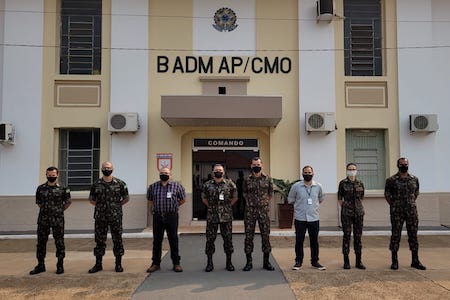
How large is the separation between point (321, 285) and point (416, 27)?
10.1 metres

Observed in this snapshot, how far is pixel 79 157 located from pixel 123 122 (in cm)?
194

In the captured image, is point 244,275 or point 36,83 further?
point 36,83

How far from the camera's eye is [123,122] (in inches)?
497

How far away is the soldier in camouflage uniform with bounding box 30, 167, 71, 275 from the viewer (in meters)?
7.56

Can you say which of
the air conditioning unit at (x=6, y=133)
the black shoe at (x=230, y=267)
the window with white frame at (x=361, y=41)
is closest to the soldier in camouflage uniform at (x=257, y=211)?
the black shoe at (x=230, y=267)

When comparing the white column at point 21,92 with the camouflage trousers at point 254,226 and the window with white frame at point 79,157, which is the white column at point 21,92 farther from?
the camouflage trousers at point 254,226

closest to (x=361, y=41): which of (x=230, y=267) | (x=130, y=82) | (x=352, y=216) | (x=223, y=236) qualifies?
(x=130, y=82)

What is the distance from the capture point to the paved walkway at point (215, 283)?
6.21m

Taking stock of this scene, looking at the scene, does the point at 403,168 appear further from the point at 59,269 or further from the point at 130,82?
the point at 130,82

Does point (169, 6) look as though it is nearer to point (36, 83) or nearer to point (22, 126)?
point (36, 83)

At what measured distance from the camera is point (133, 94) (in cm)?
1307

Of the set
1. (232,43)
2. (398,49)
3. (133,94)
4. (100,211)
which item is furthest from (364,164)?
(100,211)

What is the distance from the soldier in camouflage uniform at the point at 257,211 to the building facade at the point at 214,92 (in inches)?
201

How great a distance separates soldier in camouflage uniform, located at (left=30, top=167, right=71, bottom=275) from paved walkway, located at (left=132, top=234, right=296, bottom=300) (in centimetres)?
171
